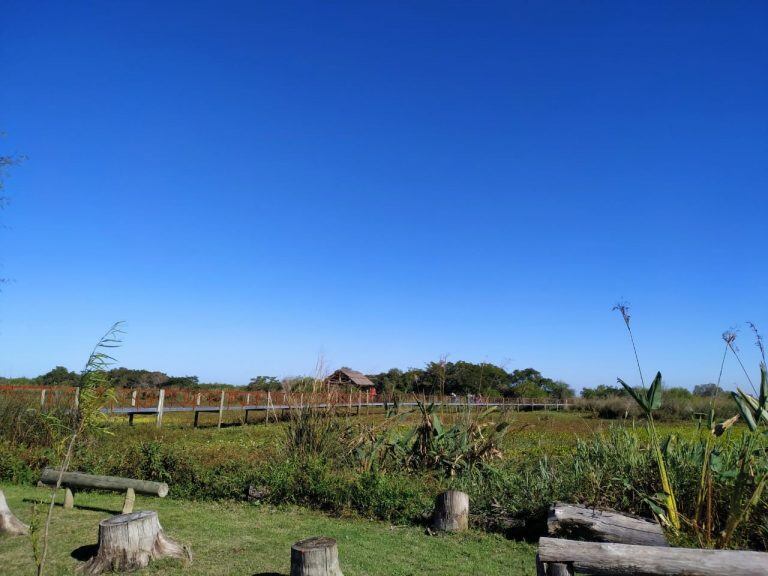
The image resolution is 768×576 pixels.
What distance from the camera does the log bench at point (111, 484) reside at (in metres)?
6.92

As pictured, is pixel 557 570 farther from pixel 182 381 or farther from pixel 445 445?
pixel 182 381

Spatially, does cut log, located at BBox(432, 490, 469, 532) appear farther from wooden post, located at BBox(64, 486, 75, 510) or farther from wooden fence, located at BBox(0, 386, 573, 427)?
wooden post, located at BBox(64, 486, 75, 510)

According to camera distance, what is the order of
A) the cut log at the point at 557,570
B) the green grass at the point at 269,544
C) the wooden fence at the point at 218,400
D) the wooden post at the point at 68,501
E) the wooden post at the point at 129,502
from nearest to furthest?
the cut log at the point at 557,570, the green grass at the point at 269,544, the wooden post at the point at 129,502, the wooden post at the point at 68,501, the wooden fence at the point at 218,400

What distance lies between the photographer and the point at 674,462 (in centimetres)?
652

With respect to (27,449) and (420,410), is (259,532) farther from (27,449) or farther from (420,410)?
(27,449)

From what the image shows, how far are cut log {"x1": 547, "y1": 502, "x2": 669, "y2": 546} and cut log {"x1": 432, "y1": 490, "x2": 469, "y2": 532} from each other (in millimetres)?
1044

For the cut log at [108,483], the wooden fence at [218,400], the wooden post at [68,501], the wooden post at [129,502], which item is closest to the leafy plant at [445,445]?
the wooden fence at [218,400]

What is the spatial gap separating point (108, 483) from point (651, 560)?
6.64m

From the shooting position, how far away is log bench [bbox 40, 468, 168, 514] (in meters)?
6.92

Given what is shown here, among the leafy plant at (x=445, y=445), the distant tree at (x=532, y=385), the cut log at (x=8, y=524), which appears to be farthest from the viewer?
the distant tree at (x=532, y=385)

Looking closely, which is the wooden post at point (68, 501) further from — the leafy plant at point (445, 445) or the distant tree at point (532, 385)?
the distant tree at point (532, 385)

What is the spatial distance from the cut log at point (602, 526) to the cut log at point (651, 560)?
7.64 feet

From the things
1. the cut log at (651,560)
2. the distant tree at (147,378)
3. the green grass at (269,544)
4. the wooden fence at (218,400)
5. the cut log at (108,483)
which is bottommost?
the green grass at (269,544)

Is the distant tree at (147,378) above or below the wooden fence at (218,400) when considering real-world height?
above
